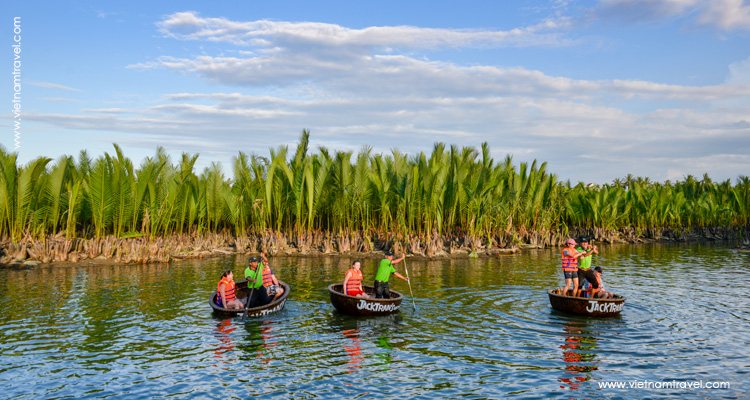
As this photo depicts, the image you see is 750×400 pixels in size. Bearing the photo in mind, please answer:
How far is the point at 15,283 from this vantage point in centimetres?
1917

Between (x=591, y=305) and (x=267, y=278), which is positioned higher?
(x=267, y=278)

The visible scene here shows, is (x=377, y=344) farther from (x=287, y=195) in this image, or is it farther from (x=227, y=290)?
(x=287, y=195)

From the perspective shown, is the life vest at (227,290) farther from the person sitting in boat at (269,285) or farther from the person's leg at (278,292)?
the person's leg at (278,292)

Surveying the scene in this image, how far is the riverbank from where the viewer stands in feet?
76.6

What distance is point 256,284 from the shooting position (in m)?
15.4

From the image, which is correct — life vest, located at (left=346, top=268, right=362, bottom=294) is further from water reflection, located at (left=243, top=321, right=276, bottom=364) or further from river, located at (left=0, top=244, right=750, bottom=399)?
water reflection, located at (left=243, top=321, right=276, bottom=364)

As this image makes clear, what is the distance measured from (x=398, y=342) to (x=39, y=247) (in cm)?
1806

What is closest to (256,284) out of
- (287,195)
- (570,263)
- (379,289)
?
(379,289)

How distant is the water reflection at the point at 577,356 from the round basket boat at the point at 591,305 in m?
0.86

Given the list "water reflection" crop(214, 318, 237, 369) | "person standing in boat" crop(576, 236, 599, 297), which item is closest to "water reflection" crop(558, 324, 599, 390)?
"person standing in boat" crop(576, 236, 599, 297)

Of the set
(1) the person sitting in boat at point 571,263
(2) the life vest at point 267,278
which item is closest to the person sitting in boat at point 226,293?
(2) the life vest at point 267,278

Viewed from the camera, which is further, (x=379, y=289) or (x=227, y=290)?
(x=379, y=289)

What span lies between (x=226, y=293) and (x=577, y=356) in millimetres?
8734

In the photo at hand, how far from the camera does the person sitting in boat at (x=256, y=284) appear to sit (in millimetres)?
15234
